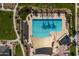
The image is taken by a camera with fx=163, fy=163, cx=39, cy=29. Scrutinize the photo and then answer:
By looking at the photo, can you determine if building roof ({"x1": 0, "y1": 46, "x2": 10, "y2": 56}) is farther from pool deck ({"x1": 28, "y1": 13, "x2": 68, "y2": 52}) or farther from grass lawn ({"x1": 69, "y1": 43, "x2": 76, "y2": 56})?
grass lawn ({"x1": 69, "y1": 43, "x2": 76, "y2": 56})

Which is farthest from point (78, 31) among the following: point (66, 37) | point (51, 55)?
point (51, 55)

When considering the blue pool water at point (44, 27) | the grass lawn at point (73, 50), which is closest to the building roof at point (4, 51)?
the blue pool water at point (44, 27)

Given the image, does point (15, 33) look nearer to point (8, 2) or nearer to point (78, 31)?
point (8, 2)

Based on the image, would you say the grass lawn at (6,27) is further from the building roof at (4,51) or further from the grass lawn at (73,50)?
the grass lawn at (73,50)

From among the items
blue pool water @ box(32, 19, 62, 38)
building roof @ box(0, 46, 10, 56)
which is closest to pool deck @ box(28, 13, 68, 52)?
blue pool water @ box(32, 19, 62, 38)

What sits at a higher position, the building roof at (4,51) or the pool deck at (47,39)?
the pool deck at (47,39)

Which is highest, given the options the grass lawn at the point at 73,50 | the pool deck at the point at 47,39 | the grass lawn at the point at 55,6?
the grass lawn at the point at 55,6
